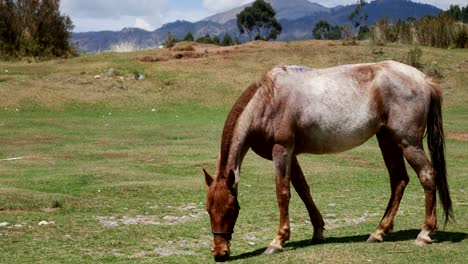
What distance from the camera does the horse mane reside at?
24.7 ft

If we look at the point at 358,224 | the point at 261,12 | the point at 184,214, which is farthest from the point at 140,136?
the point at 261,12

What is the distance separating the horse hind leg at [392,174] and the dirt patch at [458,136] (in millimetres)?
13329

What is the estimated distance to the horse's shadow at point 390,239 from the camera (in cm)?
778

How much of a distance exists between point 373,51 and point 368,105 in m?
28.4

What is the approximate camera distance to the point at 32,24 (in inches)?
1432

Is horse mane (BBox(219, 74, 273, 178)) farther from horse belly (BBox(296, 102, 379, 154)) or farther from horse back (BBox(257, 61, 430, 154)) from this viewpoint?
horse belly (BBox(296, 102, 379, 154))

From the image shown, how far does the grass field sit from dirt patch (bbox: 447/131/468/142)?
3 centimetres

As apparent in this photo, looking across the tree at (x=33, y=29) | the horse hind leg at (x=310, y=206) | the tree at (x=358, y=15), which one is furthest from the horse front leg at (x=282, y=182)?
the tree at (x=358, y=15)

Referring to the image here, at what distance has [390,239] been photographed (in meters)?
7.98

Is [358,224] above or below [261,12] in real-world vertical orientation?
below

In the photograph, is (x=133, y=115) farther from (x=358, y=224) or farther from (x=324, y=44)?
(x=358, y=224)

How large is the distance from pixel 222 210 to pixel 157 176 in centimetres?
722

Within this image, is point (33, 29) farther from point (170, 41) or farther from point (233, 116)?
point (233, 116)

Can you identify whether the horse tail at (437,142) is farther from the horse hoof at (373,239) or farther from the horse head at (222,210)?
the horse head at (222,210)
